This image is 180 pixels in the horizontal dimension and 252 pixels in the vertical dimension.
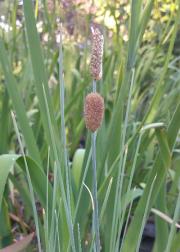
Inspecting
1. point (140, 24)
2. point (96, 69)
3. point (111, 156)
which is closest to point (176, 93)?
point (111, 156)

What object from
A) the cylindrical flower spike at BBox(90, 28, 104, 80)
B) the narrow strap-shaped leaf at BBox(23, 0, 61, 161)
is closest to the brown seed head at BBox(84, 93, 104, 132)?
the cylindrical flower spike at BBox(90, 28, 104, 80)

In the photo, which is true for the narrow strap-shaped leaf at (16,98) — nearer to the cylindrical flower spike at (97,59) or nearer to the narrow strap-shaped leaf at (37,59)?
the narrow strap-shaped leaf at (37,59)

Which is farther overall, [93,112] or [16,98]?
[16,98]

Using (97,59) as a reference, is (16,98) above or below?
below

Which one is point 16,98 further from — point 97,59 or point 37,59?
point 97,59

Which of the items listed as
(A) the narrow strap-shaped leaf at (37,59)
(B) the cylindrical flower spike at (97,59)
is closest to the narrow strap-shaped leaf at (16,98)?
(A) the narrow strap-shaped leaf at (37,59)

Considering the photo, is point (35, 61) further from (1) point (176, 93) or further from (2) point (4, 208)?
(1) point (176, 93)

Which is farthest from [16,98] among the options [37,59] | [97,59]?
[97,59]

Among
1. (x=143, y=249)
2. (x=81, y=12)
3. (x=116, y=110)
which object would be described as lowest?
(x=143, y=249)
